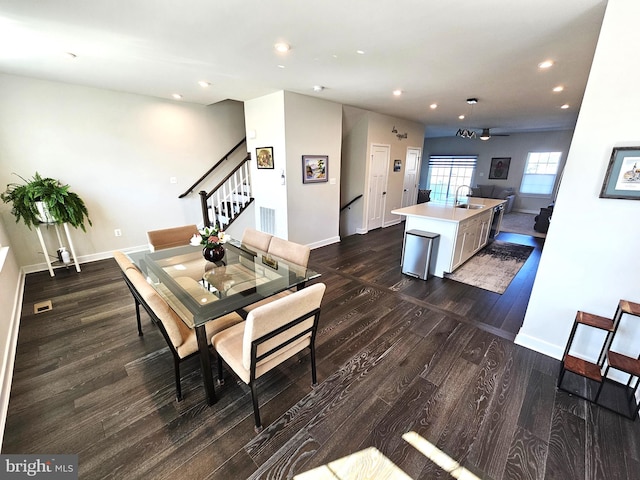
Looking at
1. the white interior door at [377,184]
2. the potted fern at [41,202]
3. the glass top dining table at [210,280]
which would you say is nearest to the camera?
the glass top dining table at [210,280]

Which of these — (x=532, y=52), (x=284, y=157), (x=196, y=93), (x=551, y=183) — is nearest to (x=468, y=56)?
(x=532, y=52)

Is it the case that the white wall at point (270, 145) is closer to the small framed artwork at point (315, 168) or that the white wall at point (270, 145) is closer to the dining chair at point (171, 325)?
the small framed artwork at point (315, 168)

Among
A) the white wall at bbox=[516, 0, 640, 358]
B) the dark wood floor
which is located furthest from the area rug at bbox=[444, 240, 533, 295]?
the white wall at bbox=[516, 0, 640, 358]

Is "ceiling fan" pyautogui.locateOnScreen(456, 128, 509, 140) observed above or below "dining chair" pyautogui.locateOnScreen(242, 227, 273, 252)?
above

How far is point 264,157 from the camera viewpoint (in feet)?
15.0

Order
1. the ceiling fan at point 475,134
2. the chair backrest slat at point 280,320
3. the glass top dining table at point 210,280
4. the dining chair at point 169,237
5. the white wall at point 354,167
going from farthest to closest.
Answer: the ceiling fan at point 475,134 → the white wall at point 354,167 → the dining chair at point 169,237 → the glass top dining table at point 210,280 → the chair backrest slat at point 280,320

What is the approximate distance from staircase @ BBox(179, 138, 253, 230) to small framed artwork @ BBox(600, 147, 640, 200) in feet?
15.2

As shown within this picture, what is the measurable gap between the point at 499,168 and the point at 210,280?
10728 millimetres

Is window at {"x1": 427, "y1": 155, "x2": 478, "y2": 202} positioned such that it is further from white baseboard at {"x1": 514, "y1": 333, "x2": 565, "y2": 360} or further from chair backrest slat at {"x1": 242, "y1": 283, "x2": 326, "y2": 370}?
chair backrest slat at {"x1": 242, "y1": 283, "x2": 326, "y2": 370}

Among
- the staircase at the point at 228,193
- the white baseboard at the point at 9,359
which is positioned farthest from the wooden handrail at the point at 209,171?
the white baseboard at the point at 9,359

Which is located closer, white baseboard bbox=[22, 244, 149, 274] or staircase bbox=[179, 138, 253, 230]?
white baseboard bbox=[22, 244, 149, 274]

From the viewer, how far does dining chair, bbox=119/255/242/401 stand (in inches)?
60.2

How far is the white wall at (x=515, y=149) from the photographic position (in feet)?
26.9

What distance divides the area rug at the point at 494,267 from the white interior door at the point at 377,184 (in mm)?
2402
